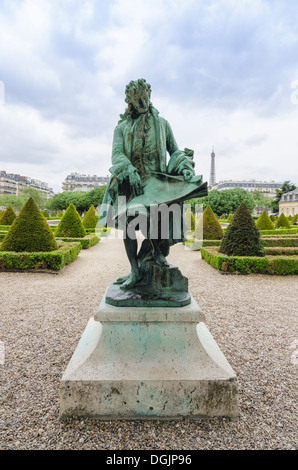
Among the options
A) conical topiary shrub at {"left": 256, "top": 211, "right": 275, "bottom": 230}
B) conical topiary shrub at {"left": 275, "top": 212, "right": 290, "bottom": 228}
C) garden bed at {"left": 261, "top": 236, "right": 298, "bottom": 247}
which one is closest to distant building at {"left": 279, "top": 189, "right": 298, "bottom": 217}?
conical topiary shrub at {"left": 275, "top": 212, "right": 290, "bottom": 228}

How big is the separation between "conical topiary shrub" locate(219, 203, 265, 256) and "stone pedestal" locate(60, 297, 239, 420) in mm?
6819

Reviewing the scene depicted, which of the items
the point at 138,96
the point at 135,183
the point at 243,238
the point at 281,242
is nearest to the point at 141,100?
the point at 138,96

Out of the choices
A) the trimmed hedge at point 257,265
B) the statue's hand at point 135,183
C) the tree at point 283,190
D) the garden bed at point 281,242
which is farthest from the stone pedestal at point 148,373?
the tree at point 283,190

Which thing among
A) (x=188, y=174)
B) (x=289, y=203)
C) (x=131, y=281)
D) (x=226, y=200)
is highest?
(x=226, y=200)

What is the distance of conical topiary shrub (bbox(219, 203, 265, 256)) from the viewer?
898 centimetres

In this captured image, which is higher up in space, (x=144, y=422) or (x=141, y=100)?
(x=141, y=100)

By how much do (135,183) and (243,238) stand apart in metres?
7.17

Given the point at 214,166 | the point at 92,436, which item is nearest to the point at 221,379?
the point at 92,436

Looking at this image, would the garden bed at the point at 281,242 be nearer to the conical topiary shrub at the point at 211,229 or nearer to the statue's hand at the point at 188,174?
the conical topiary shrub at the point at 211,229

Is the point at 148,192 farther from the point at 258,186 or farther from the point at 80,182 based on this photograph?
the point at 258,186

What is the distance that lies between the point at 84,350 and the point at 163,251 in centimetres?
133

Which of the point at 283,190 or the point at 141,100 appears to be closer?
the point at 141,100

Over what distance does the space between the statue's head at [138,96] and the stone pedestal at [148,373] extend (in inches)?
83.7

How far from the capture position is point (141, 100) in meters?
2.88
